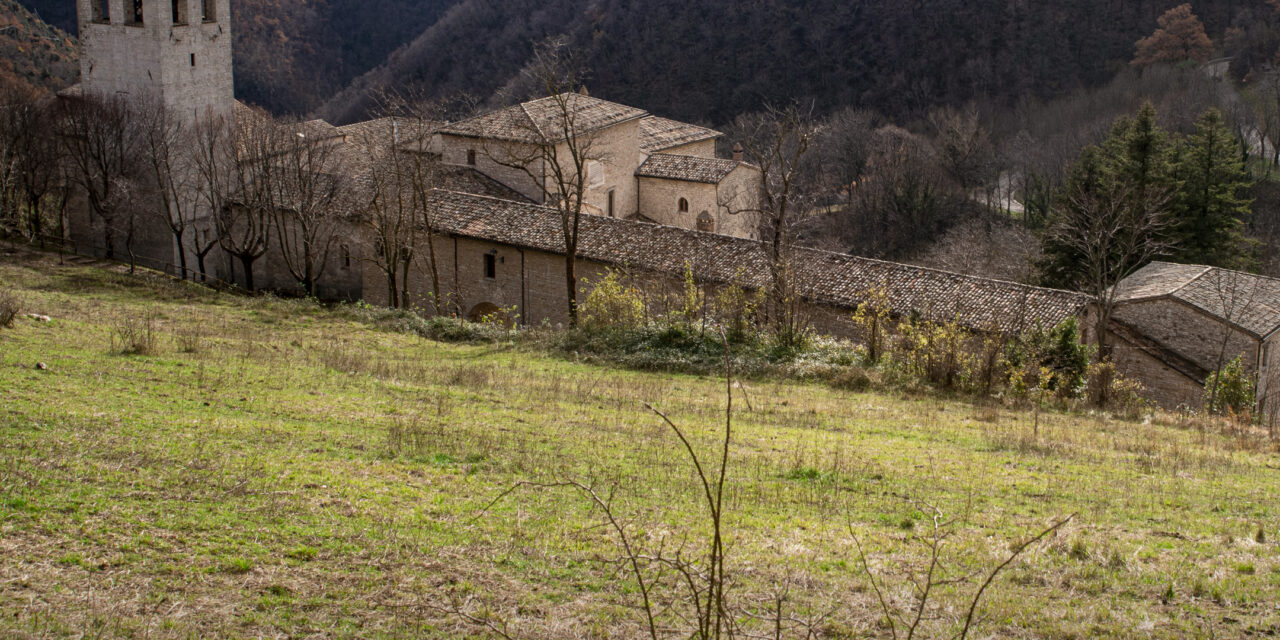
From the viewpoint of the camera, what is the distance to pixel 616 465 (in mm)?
9852

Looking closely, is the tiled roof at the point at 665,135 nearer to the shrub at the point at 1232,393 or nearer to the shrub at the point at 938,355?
the shrub at the point at 938,355

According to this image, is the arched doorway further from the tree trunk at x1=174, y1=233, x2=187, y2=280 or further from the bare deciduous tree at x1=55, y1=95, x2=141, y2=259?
the bare deciduous tree at x1=55, y1=95, x2=141, y2=259

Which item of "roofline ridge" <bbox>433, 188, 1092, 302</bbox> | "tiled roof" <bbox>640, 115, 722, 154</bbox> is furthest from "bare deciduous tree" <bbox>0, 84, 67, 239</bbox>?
"tiled roof" <bbox>640, 115, 722, 154</bbox>

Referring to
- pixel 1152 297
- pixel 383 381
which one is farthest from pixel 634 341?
pixel 1152 297

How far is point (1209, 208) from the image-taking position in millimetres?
31203

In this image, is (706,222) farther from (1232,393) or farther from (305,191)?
(1232,393)

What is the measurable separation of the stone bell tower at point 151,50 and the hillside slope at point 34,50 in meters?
13.6

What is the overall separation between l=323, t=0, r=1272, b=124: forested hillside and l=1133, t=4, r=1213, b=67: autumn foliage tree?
200 cm

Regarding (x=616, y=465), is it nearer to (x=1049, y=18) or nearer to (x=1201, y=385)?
(x=1201, y=385)

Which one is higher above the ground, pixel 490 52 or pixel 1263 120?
pixel 490 52

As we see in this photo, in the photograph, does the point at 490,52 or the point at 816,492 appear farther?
the point at 490,52

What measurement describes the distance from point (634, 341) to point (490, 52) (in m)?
54.7

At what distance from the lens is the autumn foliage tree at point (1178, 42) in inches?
2429

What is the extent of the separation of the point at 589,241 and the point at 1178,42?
53084 millimetres
